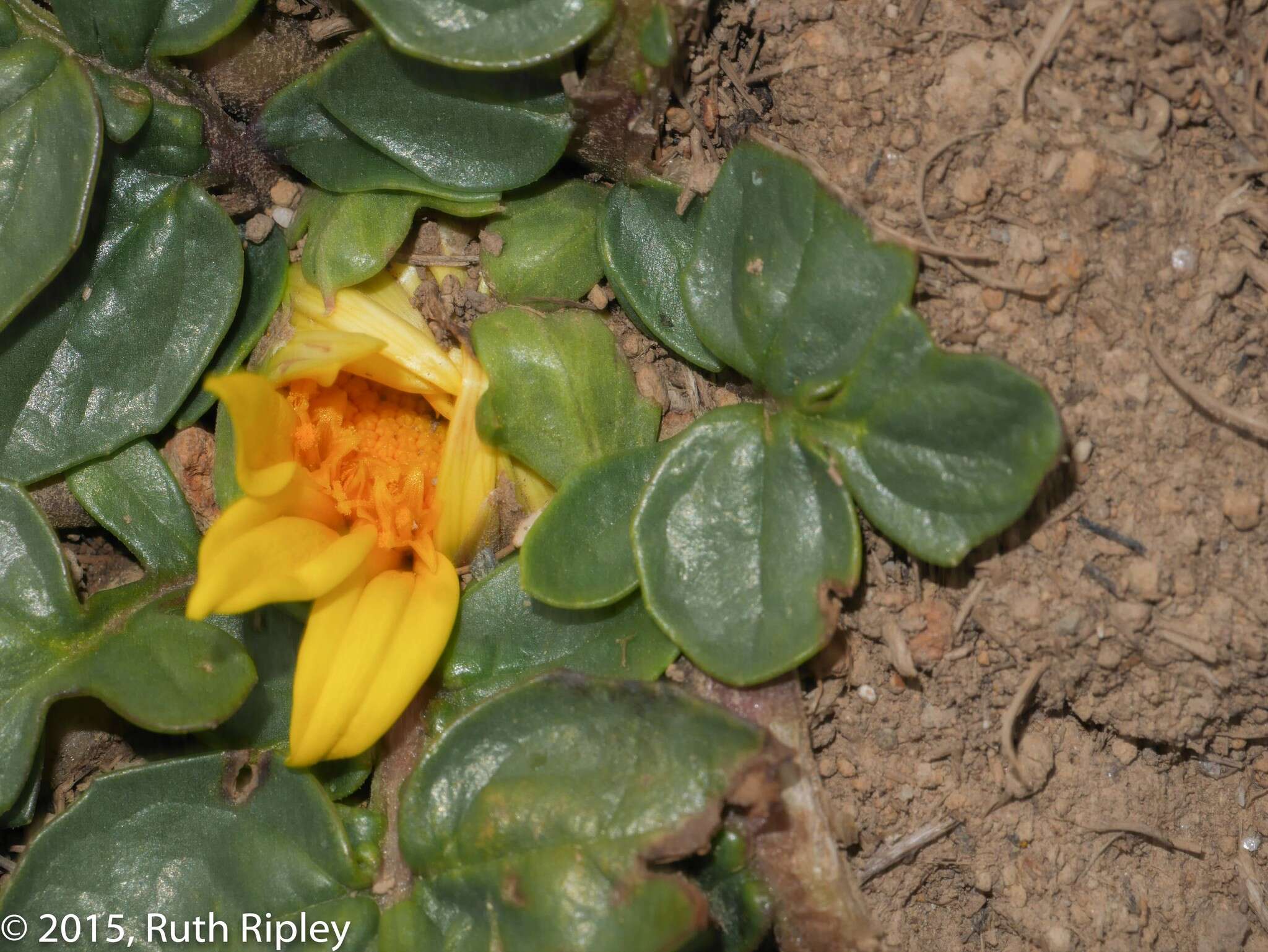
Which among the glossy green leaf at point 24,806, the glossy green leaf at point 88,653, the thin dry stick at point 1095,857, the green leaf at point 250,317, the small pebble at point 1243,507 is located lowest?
the thin dry stick at point 1095,857

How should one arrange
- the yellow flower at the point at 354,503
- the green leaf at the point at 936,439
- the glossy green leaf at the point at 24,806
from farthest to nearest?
the glossy green leaf at the point at 24,806 → the yellow flower at the point at 354,503 → the green leaf at the point at 936,439

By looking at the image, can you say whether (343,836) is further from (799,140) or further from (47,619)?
→ (799,140)

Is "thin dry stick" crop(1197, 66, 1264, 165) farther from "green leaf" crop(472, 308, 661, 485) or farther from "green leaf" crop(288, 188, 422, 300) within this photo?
"green leaf" crop(288, 188, 422, 300)

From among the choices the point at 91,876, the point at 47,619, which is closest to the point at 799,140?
the point at 47,619

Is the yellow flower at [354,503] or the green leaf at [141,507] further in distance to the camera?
the green leaf at [141,507]

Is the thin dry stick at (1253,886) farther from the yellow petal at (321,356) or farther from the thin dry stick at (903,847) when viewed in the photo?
the yellow petal at (321,356)

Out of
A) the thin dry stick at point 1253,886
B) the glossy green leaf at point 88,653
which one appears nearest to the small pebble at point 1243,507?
the thin dry stick at point 1253,886

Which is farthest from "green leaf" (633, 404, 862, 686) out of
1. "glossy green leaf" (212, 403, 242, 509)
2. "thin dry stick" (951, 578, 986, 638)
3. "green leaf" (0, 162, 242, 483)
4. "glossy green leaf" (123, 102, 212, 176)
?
"glossy green leaf" (123, 102, 212, 176)
